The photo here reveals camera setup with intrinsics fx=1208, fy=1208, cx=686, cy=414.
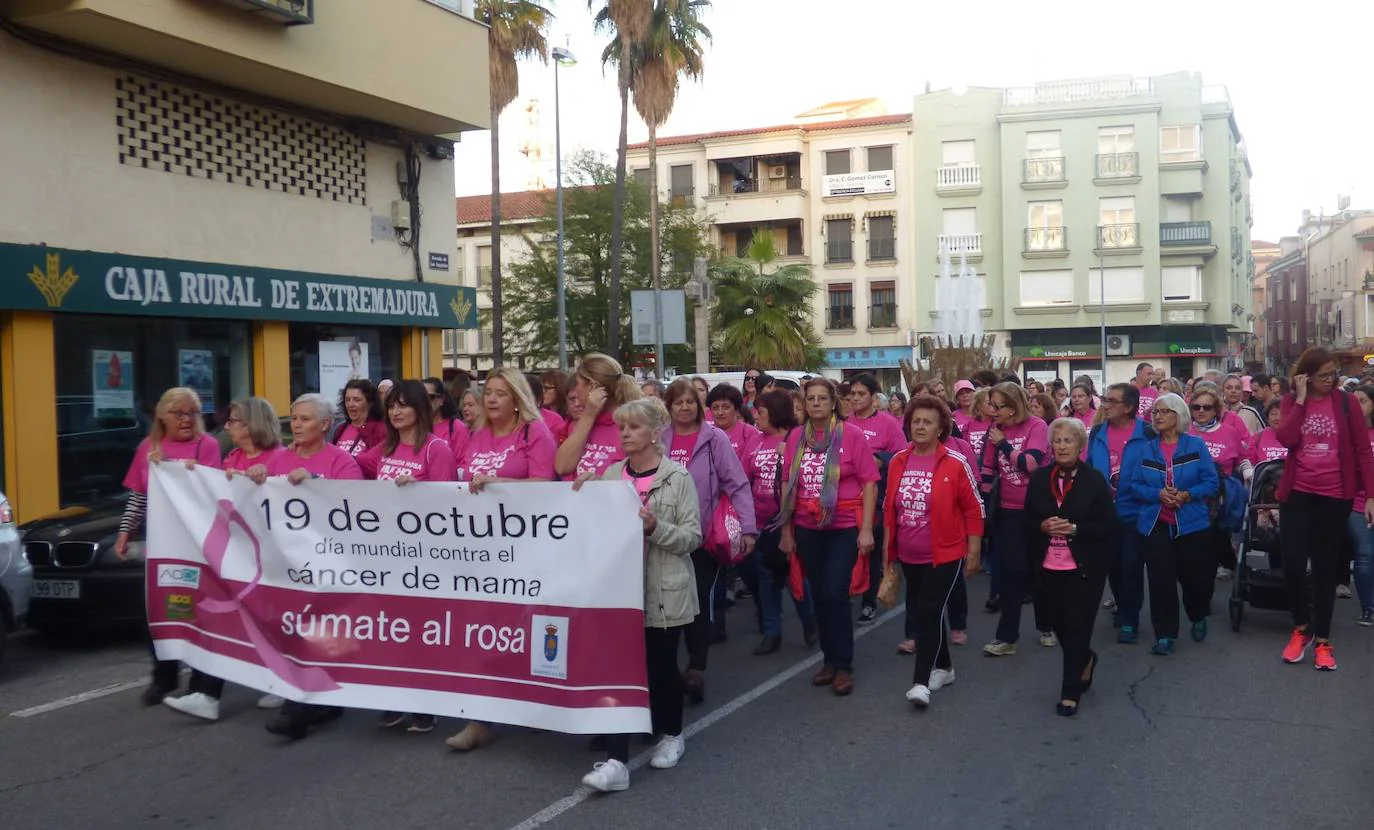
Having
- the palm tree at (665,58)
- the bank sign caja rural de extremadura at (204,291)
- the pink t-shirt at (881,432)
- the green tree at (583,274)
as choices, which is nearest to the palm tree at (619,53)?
the palm tree at (665,58)

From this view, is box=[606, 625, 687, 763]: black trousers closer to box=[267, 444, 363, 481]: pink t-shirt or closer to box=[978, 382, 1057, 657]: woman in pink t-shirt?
box=[267, 444, 363, 481]: pink t-shirt

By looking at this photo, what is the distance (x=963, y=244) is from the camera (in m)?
51.1

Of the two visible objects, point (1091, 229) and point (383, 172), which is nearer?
point (383, 172)

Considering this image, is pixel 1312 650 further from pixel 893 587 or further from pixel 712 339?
pixel 712 339

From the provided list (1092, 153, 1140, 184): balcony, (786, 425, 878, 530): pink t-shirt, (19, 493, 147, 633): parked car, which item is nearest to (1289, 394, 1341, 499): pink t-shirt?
(786, 425, 878, 530): pink t-shirt

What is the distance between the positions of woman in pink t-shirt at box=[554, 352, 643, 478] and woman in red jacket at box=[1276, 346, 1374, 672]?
4289mm

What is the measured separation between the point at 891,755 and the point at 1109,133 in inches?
1918

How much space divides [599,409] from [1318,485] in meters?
4.55

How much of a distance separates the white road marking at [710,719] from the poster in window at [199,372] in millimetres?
8926

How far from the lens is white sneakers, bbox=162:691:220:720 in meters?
6.67

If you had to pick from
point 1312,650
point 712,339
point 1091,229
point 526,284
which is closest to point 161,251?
point 1312,650

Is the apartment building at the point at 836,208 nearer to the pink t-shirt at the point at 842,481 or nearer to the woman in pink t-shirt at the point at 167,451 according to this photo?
the pink t-shirt at the point at 842,481

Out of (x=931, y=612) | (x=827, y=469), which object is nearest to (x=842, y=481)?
(x=827, y=469)

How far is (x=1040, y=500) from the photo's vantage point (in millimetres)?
6969
